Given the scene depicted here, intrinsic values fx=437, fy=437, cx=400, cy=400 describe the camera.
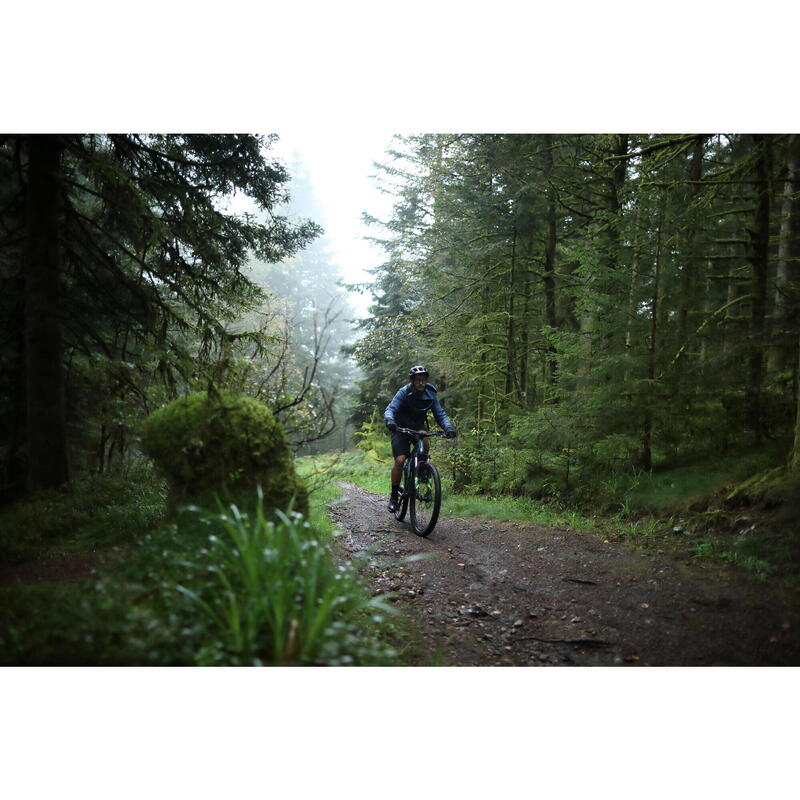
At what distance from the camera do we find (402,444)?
249 inches

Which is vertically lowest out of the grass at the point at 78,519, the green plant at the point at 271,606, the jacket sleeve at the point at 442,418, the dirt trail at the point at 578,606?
the dirt trail at the point at 578,606

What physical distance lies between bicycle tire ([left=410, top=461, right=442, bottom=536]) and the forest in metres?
1.33

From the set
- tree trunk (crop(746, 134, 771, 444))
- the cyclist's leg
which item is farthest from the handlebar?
tree trunk (crop(746, 134, 771, 444))

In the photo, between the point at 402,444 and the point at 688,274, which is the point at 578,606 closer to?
the point at 402,444

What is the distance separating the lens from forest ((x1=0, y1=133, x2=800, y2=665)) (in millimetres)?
2197

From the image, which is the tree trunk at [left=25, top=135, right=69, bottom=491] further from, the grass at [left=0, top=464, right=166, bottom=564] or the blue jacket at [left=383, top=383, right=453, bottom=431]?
the blue jacket at [left=383, top=383, right=453, bottom=431]

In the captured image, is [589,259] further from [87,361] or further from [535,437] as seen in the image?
[87,361]

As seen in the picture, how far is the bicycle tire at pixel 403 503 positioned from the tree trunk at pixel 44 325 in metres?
3.90

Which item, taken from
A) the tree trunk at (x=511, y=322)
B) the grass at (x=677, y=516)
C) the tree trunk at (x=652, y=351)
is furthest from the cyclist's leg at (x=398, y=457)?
the tree trunk at (x=652, y=351)

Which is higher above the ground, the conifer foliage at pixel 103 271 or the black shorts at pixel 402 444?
the conifer foliage at pixel 103 271

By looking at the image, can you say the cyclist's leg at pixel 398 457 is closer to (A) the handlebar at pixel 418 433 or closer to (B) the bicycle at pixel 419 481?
(B) the bicycle at pixel 419 481

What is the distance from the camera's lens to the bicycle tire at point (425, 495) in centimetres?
545

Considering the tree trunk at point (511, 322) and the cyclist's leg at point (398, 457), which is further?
the tree trunk at point (511, 322)

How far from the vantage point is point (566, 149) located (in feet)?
26.6
